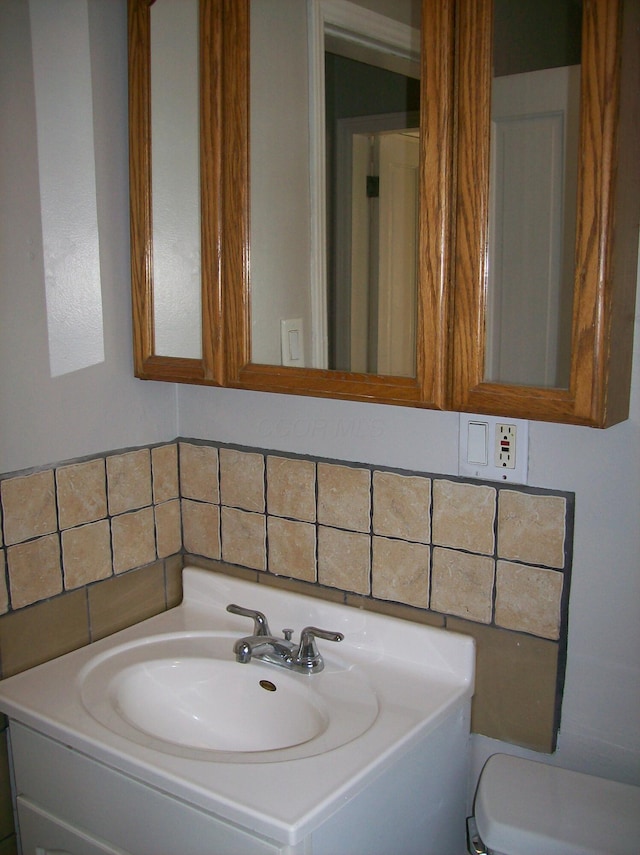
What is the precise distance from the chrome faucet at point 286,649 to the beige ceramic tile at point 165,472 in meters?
0.34

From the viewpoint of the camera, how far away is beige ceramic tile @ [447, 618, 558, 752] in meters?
1.37

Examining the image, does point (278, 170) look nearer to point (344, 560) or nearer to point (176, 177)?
point (176, 177)

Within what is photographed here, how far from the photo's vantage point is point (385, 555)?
4.95 ft

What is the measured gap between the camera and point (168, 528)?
5.75ft

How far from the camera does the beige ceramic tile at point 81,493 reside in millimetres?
1528

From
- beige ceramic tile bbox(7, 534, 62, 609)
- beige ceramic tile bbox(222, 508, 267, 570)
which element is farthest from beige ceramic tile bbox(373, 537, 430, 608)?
beige ceramic tile bbox(7, 534, 62, 609)

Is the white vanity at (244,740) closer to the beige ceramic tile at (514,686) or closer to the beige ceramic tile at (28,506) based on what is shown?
the beige ceramic tile at (514,686)

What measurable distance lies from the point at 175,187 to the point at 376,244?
439mm

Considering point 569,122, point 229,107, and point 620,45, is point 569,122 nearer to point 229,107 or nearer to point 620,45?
point 620,45

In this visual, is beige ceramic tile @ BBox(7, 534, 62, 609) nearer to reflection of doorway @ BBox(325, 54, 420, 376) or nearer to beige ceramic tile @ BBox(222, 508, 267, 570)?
beige ceramic tile @ BBox(222, 508, 267, 570)

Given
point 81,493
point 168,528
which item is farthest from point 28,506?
point 168,528

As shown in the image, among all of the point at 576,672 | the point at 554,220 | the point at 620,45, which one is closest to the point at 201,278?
the point at 554,220

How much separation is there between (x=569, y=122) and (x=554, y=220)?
0.12 metres

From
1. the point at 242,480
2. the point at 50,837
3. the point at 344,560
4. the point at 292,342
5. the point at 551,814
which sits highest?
the point at 292,342
